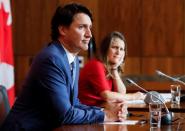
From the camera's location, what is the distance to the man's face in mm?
2553

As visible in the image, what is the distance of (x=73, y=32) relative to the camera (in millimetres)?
2559

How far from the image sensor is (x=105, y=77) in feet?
11.7

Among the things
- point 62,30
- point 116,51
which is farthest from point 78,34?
point 116,51

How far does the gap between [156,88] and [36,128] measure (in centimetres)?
218

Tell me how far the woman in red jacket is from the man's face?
771 mm

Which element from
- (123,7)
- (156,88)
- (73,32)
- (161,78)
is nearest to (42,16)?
(123,7)

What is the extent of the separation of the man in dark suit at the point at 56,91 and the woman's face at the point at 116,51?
1177mm

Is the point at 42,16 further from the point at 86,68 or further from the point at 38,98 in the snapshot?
the point at 38,98

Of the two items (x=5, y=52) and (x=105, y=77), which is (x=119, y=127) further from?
(x=5, y=52)

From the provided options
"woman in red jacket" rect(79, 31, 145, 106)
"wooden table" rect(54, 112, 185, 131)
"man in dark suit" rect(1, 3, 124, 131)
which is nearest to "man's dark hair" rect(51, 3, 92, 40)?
"man in dark suit" rect(1, 3, 124, 131)

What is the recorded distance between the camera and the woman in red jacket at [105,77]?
11.2 ft

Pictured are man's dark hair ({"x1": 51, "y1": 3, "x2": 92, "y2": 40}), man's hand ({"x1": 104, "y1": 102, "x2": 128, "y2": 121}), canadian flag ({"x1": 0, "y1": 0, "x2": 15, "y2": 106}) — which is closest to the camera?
man's hand ({"x1": 104, "y1": 102, "x2": 128, "y2": 121})

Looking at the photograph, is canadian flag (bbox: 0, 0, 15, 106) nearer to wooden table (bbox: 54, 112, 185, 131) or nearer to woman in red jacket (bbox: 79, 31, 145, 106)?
woman in red jacket (bbox: 79, 31, 145, 106)

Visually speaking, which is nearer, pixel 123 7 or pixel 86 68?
pixel 86 68
